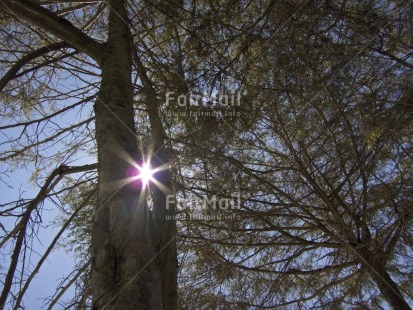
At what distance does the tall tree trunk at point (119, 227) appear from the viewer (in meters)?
1.17

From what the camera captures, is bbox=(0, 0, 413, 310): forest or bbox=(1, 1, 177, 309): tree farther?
bbox=(0, 0, 413, 310): forest

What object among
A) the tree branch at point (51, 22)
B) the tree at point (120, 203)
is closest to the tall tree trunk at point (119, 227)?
the tree at point (120, 203)

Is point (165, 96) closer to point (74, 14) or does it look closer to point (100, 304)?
point (74, 14)

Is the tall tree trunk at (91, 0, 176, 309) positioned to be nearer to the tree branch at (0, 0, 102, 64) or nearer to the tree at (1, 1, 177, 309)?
the tree at (1, 1, 177, 309)

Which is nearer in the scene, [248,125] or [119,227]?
[119,227]

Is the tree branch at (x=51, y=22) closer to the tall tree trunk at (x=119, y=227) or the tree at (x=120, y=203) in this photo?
the tree at (x=120, y=203)

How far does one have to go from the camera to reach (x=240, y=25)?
127 inches

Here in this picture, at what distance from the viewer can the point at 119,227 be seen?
130 centimetres

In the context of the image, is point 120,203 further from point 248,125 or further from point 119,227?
point 248,125

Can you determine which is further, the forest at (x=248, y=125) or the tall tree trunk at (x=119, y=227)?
the forest at (x=248, y=125)

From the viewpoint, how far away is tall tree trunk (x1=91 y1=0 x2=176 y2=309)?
3.84ft

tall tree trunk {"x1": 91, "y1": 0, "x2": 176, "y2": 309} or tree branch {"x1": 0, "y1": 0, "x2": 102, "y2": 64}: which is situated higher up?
tree branch {"x1": 0, "y1": 0, "x2": 102, "y2": 64}

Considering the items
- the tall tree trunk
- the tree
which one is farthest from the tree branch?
the tall tree trunk

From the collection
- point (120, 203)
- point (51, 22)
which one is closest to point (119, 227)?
point (120, 203)
